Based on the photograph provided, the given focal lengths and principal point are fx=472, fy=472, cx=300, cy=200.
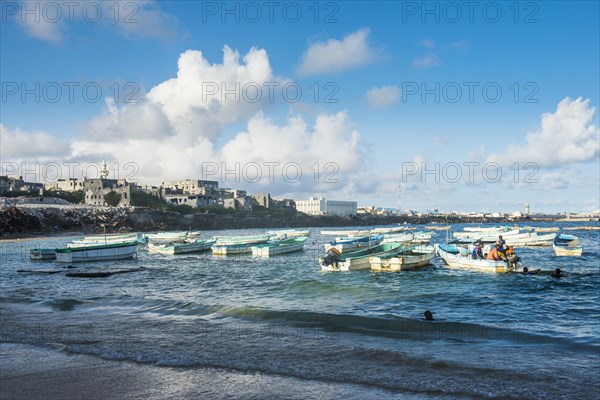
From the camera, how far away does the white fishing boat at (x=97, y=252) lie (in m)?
43.7

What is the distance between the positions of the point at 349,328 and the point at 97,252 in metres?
36.3

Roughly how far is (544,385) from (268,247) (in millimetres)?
41129

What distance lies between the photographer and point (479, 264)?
32.0 meters

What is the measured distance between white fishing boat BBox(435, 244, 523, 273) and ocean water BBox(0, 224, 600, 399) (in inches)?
43.8

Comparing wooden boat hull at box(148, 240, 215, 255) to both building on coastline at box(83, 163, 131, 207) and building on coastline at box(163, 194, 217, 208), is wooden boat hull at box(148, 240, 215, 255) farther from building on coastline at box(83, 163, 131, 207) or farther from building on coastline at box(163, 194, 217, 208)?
building on coastline at box(163, 194, 217, 208)

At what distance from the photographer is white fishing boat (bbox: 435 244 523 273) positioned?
30.9m

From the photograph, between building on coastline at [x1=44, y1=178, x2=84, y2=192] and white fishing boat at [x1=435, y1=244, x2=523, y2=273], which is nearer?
white fishing boat at [x1=435, y1=244, x2=523, y2=273]

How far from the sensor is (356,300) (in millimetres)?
21375

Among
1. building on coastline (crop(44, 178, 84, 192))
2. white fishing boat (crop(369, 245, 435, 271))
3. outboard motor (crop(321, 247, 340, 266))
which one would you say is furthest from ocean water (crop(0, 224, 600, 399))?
building on coastline (crop(44, 178, 84, 192))

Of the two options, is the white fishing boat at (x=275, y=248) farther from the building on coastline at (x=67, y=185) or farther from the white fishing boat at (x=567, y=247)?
the building on coastline at (x=67, y=185)

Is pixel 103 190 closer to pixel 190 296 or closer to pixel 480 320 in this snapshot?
pixel 190 296

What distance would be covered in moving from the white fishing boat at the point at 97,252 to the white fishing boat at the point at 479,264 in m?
30.3

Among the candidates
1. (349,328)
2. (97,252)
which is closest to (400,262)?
(349,328)

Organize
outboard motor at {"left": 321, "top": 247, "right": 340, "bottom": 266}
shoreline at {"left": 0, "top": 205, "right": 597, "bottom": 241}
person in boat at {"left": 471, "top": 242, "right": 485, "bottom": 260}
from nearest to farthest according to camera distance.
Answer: person in boat at {"left": 471, "top": 242, "right": 485, "bottom": 260} → outboard motor at {"left": 321, "top": 247, "right": 340, "bottom": 266} → shoreline at {"left": 0, "top": 205, "right": 597, "bottom": 241}
